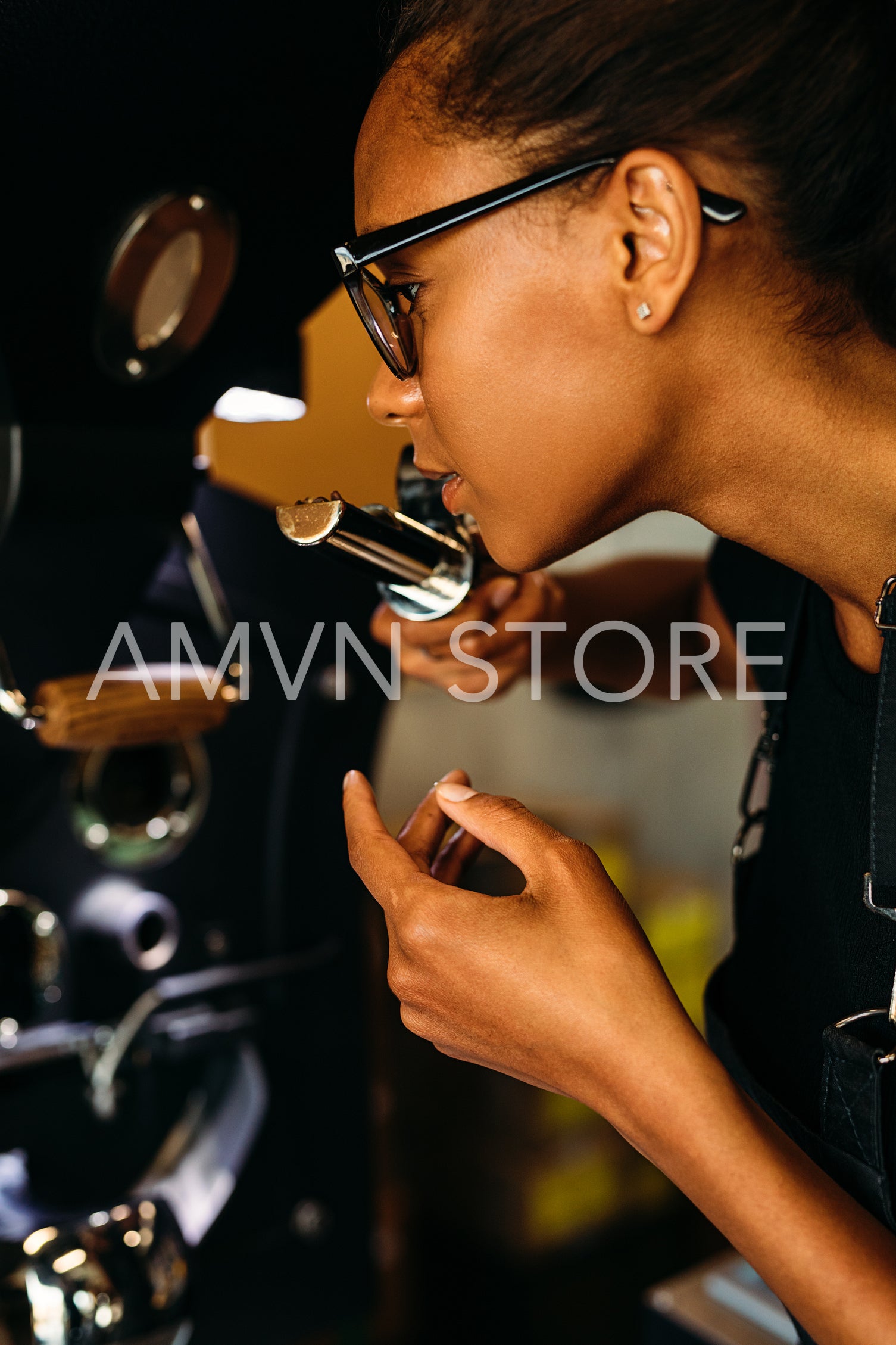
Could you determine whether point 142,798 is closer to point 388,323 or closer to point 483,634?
point 483,634

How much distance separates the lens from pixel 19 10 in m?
0.57

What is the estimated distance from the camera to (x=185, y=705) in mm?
758

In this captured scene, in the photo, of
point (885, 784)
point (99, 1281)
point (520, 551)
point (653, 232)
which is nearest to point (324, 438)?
point (520, 551)

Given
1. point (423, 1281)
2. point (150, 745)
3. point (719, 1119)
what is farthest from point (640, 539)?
point (423, 1281)

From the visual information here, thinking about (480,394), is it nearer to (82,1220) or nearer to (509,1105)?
(82,1220)

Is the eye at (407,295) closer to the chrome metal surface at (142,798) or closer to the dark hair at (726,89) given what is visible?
the dark hair at (726,89)

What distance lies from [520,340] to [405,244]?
0.08 m

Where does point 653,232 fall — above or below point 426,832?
above

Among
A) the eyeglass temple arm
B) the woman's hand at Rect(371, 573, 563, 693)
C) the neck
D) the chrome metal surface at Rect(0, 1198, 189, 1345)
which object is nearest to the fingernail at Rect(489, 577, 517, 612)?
the woman's hand at Rect(371, 573, 563, 693)

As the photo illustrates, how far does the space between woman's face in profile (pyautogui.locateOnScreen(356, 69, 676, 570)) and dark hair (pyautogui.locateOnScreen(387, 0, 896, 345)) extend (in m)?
0.03

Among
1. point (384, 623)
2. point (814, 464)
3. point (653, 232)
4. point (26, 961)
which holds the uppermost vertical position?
point (653, 232)

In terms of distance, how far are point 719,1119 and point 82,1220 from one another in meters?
0.46

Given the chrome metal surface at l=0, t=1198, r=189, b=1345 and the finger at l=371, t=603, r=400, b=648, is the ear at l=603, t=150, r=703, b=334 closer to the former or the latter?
the finger at l=371, t=603, r=400, b=648

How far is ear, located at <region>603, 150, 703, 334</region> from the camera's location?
54 cm
